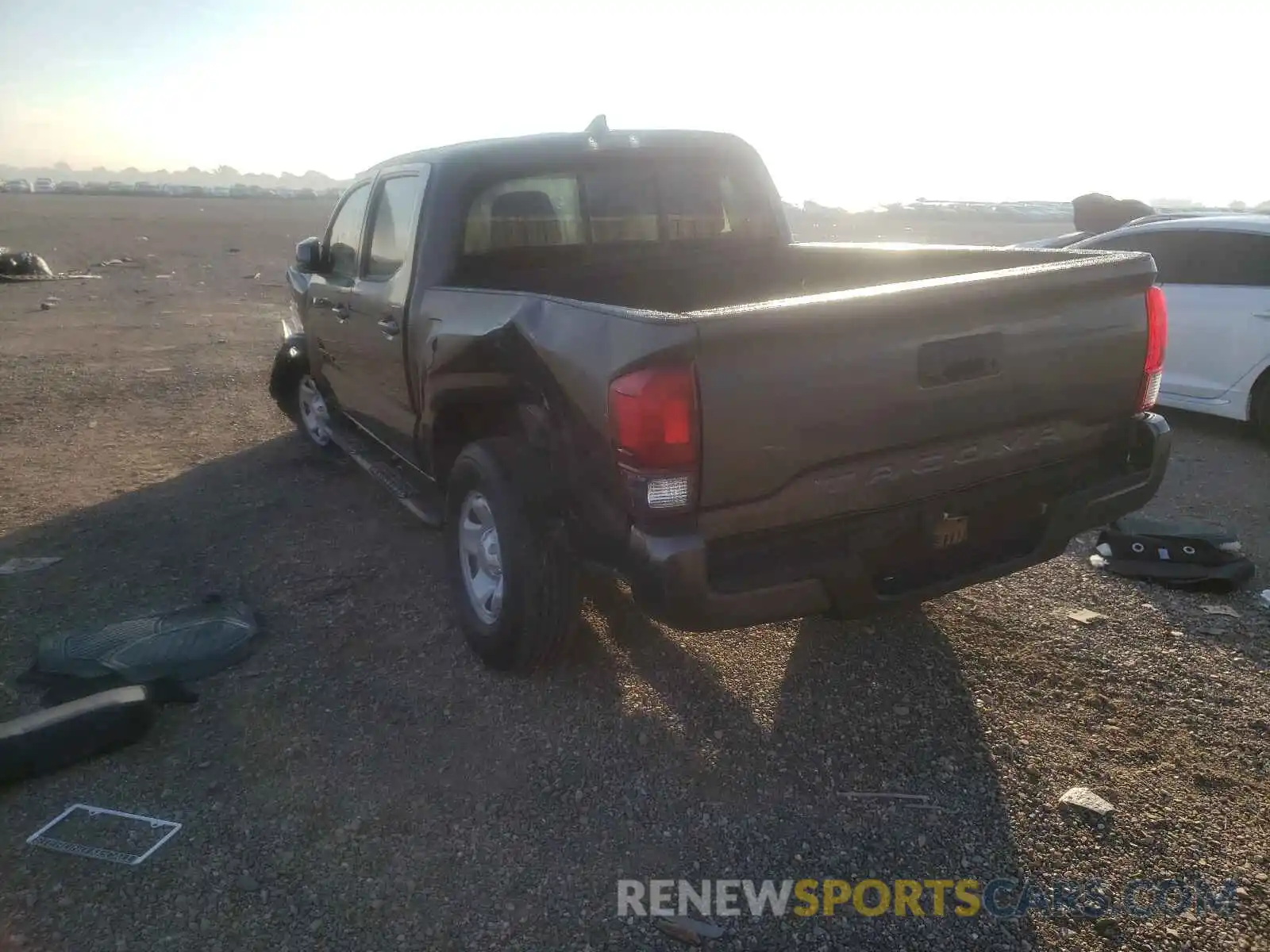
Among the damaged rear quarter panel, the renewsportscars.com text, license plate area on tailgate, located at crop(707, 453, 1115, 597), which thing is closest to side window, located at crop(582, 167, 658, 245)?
the damaged rear quarter panel

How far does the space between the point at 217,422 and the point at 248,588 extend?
372 cm

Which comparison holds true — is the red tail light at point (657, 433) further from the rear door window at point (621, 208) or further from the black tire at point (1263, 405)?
the black tire at point (1263, 405)

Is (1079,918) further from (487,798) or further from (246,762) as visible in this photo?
(246,762)

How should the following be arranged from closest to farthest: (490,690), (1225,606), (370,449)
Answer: (490,690) → (1225,606) → (370,449)

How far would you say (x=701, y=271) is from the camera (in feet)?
15.4

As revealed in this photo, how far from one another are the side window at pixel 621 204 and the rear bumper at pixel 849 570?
2263 millimetres

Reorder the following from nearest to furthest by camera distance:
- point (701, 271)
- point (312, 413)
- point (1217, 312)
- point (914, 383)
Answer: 1. point (914, 383)
2. point (701, 271)
3. point (1217, 312)
4. point (312, 413)

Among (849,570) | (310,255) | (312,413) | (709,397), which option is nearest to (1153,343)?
(849,570)

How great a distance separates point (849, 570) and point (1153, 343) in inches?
57.6

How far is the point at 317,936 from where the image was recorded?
244 centimetres

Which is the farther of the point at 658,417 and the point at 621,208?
the point at 621,208

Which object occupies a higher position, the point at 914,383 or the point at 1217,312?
the point at 914,383

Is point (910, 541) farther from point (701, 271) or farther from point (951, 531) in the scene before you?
point (701, 271)

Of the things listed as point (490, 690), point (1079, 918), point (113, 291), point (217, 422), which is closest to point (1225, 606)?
point (1079, 918)
